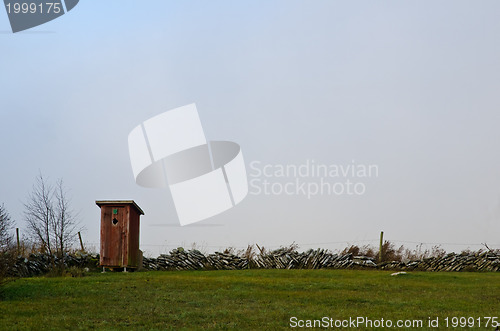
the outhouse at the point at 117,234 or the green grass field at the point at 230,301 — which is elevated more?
the outhouse at the point at 117,234

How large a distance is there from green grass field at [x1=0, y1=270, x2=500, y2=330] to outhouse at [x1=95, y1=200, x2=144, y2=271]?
3.89 meters

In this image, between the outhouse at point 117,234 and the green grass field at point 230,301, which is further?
the outhouse at point 117,234

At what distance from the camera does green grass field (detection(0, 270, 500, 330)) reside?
417 inches

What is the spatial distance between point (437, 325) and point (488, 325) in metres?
0.92

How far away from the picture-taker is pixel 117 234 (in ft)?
73.9

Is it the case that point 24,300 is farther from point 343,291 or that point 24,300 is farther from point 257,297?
point 343,291

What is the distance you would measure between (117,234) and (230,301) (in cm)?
1072

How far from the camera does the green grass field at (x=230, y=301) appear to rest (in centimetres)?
1059

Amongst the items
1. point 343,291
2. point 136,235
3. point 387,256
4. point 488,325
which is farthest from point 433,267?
point 488,325

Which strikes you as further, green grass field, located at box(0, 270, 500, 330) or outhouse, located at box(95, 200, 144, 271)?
outhouse, located at box(95, 200, 144, 271)

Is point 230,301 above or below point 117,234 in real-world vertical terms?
below

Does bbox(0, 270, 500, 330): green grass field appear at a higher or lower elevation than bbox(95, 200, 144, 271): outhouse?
lower

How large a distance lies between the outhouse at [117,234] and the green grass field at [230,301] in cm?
389

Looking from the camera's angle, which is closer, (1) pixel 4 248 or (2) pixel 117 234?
(1) pixel 4 248
